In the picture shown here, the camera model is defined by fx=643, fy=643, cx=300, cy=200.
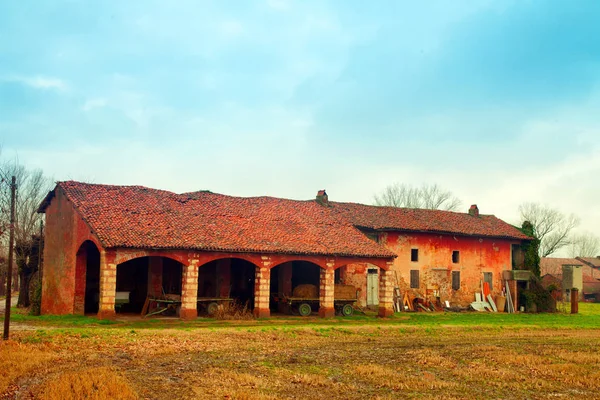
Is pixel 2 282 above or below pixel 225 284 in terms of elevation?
below

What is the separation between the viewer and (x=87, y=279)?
31.4 meters

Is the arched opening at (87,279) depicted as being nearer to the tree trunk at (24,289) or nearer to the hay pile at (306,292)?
the tree trunk at (24,289)

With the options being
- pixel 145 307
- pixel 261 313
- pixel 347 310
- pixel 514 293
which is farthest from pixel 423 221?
pixel 145 307

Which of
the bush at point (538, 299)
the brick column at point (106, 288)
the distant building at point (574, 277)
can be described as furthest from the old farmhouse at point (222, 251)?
the distant building at point (574, 277)

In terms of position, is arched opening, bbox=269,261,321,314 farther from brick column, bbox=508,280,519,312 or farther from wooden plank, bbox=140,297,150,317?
brick column, bbox=508,280,519,312

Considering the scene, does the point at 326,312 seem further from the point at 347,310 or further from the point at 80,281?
the point at 80,281

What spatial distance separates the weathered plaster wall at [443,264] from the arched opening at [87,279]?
1394cm

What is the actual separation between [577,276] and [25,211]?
41219 millimetres

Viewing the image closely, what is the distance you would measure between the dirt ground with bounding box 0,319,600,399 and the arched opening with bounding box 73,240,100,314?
5756 mm

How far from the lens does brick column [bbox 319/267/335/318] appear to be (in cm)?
3145

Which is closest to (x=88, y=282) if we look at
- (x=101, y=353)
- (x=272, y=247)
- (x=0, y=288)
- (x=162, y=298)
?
(x=162, y=298)

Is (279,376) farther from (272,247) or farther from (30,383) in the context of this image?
(272,247)

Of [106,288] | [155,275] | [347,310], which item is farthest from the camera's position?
[347,310]

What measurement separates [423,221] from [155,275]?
18.3m
